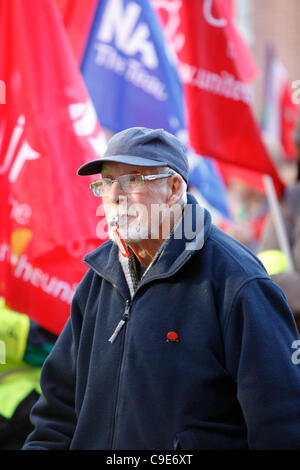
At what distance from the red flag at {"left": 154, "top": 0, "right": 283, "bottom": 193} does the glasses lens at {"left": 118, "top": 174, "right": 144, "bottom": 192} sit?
252 centimetres

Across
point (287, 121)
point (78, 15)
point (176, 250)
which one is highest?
point (78, 15)

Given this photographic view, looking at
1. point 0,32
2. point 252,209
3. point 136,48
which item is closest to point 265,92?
point 252,209

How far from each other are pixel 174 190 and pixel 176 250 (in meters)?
0.22

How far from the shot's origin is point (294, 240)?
13.7 ft

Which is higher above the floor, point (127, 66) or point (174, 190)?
point (127, 66)

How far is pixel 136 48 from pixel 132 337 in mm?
2998

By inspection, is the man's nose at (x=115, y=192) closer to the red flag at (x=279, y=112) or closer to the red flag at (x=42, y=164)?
the red flag at (x=42, y=164)

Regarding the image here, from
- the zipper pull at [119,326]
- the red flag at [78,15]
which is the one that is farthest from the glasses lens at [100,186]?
the red flag at [78,15]

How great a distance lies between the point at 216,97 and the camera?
15.4 feet

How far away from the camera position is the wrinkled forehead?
217cm

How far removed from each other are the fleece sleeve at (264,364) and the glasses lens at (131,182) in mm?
497

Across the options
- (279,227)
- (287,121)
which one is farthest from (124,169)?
(287,121)

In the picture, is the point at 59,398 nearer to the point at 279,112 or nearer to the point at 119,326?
the point at 119,326

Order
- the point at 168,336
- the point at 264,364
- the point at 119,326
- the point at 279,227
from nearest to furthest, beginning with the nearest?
the point at 264,364, the point at 168,336, the point at 119,326, the point at 279,227
